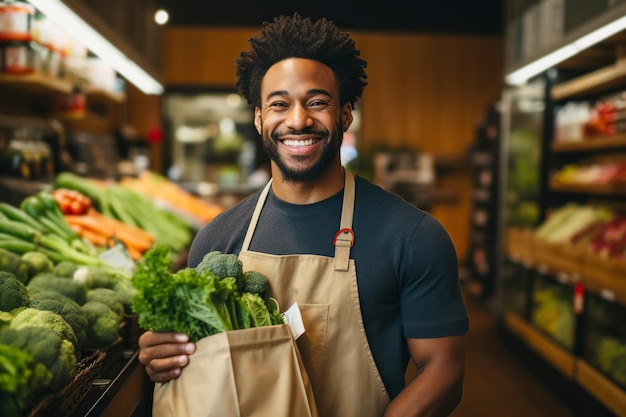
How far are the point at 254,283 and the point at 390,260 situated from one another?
0.34 metres

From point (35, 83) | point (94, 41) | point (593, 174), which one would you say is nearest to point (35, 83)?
point (35, 83)

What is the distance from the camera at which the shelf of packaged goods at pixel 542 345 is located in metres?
4.26

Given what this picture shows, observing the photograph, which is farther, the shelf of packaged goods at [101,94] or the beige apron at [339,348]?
the shelf of packaged goods at [101,94]

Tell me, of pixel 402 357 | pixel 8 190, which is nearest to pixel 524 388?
pixel 402 357

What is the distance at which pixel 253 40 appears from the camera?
1.79m

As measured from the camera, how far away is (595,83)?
441 cm

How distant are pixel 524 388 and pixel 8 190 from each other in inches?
138

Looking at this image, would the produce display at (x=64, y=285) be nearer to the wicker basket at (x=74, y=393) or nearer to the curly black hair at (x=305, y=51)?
the wicker basket at (x=74, y=393)

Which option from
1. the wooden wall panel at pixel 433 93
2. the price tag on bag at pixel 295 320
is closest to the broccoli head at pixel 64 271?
the price tag on bag at pixel 295 320

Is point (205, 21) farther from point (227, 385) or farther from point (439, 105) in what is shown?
point (227, 385)

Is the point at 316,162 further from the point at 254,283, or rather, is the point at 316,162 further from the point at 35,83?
the point at 35,83

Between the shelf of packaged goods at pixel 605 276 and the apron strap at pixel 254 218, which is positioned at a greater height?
the apron strap at pixel 254 218

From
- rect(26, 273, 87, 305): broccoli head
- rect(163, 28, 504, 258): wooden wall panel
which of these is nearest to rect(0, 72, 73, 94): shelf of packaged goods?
rect(26, 273, 87, 305): broccoli head

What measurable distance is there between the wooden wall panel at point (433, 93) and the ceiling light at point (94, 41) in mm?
4431
